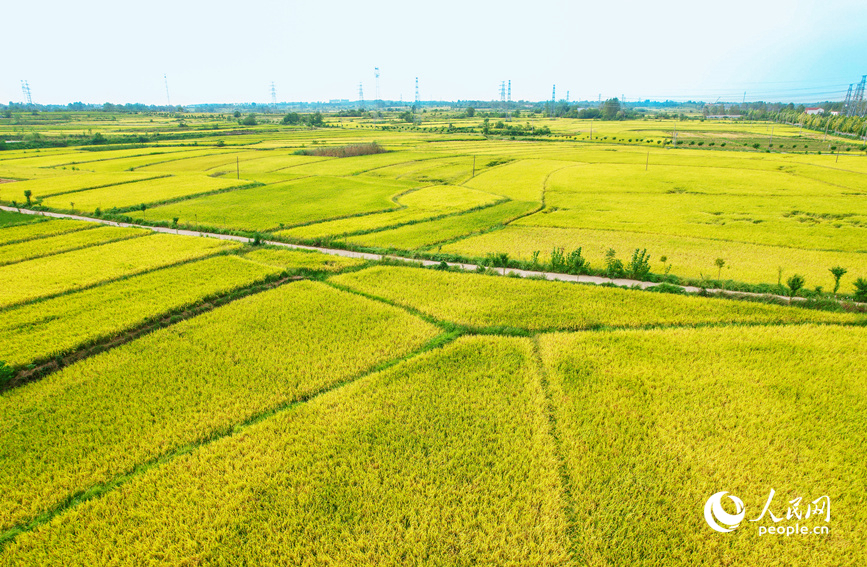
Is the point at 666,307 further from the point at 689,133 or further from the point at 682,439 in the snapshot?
the point at 689,133

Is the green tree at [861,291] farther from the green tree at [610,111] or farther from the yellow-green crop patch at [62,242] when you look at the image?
the green tree at [610,111]

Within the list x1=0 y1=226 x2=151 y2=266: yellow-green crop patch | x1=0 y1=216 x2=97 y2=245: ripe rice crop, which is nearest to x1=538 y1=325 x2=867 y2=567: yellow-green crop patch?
x1=0 y1=226 x2=151 y2=266: yellow-green crop patch

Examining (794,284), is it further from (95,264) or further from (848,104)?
(848,104)

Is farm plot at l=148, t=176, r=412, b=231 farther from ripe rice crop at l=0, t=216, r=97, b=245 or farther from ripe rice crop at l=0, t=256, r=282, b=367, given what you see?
ripe rice crop at l=0, t=256, r=282, b=367

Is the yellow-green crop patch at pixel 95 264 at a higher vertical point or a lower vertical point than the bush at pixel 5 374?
higher

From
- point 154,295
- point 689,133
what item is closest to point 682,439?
point 154,295

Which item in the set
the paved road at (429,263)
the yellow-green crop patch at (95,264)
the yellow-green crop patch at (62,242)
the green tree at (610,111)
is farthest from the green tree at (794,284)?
the green tree at (610,111)

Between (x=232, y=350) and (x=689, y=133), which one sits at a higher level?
(x=689, y=133)
